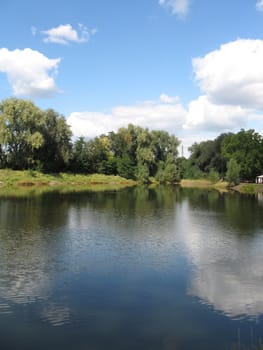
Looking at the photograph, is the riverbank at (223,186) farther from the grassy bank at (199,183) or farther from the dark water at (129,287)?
the dark water at (129,287)

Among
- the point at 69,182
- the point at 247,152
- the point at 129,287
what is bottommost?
the point at 129,287

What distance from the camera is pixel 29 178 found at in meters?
81.4

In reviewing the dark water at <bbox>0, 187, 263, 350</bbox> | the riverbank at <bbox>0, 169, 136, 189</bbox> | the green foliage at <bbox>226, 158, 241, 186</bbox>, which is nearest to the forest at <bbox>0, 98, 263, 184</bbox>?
the green foliage at <bbox>226, 158, 241, 186</bbox>

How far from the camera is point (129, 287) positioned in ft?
48.4

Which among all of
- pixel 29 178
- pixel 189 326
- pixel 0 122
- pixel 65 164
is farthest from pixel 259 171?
pixel 189 326

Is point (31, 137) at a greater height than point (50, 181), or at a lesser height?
greater

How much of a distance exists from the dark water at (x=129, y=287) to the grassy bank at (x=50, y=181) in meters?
49.0

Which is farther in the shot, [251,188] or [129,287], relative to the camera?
[251,188]

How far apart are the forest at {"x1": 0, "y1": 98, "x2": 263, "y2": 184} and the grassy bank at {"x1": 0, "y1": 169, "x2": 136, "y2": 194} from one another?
302 centimetres

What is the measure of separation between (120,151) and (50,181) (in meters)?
31.0

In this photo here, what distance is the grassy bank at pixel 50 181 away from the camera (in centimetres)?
7706

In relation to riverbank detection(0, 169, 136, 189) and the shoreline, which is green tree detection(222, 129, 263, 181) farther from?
riverbank detection(0, 169, 136, 189)

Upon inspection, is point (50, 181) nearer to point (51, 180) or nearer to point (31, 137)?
point (51, 180)

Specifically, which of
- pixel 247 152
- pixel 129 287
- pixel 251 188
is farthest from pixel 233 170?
pixel 129 287
